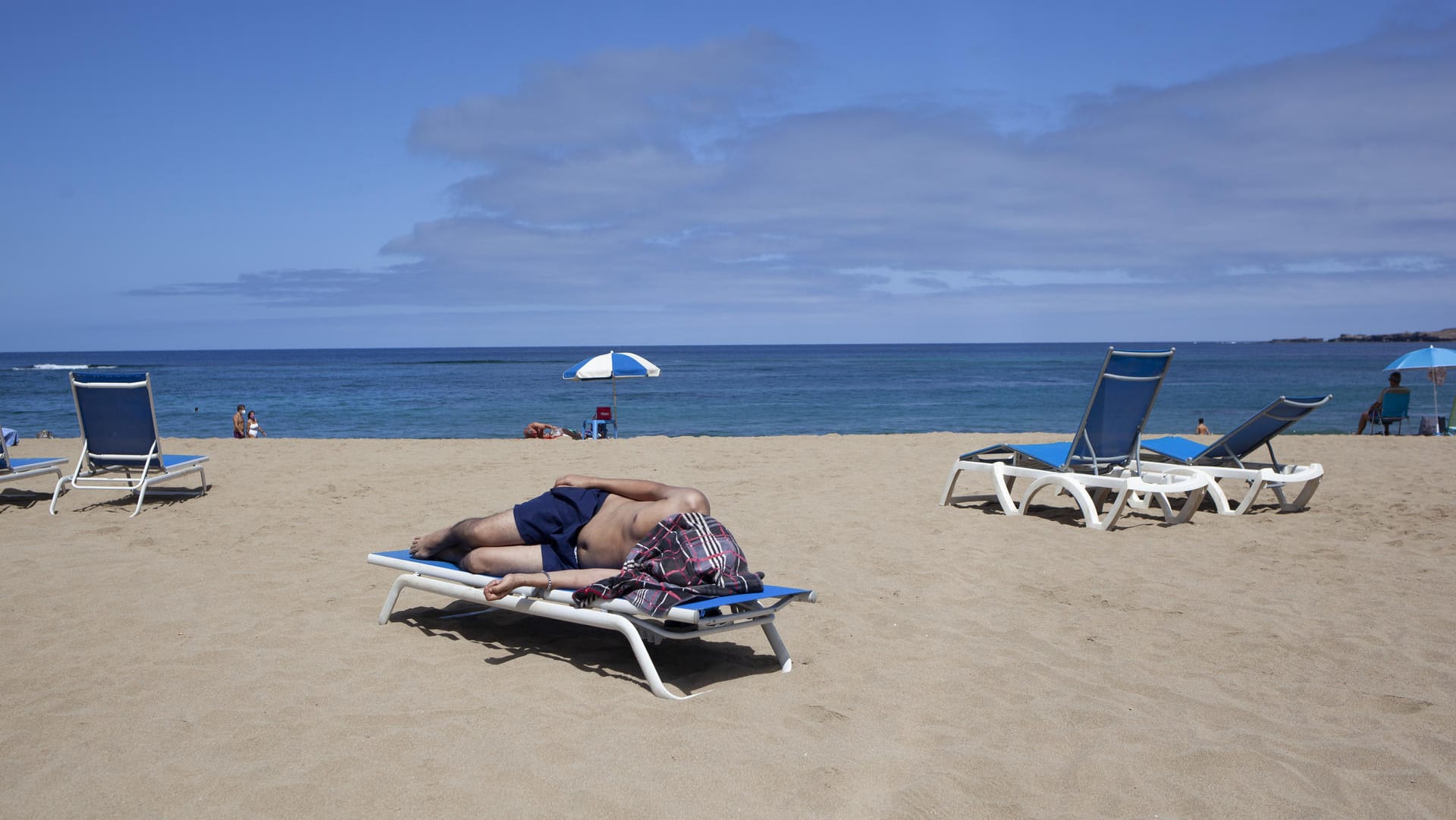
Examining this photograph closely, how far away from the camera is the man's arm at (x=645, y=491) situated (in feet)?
12.3

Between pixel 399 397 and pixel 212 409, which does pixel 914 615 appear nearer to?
pixel 212 409

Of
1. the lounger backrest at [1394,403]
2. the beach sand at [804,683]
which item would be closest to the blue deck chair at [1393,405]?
the lounger backrest at [1394,403]

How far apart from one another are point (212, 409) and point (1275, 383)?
45278 mm

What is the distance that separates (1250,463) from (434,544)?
21.5ft

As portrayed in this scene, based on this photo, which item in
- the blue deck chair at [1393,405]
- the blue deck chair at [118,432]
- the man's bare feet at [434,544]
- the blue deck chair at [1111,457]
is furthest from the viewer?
the blue deck chair at [1393,405]

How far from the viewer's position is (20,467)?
7773 millimetres

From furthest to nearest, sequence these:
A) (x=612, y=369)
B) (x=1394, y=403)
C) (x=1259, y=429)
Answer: (x=612, y=369) → (x=1394, y=403) → (x=1259, y=429)

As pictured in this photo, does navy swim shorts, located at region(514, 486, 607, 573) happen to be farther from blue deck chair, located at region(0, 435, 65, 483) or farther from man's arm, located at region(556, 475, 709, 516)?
blue deck chair, located at region(0, 435, 65, 483)

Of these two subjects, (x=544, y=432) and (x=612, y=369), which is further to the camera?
(x=612, y=369)

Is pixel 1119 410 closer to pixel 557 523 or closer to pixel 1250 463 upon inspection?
pixel 1250 463

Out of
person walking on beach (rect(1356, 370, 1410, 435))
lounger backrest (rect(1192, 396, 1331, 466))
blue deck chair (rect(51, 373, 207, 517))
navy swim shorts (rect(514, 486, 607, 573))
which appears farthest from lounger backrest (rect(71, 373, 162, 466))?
person walking on beach (rect(1356, 370, 1410, 435))

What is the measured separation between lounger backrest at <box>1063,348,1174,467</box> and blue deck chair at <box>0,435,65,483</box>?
26.8 feet

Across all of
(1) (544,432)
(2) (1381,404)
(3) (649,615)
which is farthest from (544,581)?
(2) (1381,404)

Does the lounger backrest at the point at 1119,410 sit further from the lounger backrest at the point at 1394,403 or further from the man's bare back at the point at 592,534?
the lounger backrest at the point at 1394,403
